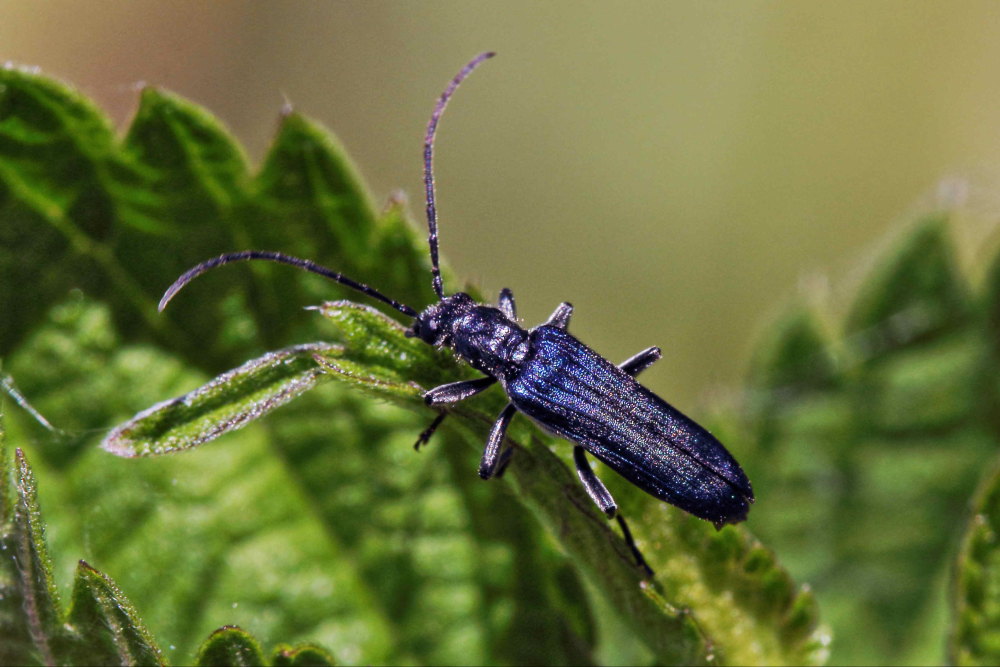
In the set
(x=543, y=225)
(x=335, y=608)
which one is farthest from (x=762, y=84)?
(x=335, y=608)

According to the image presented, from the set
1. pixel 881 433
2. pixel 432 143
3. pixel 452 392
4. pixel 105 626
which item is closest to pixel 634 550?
pixel 452 392

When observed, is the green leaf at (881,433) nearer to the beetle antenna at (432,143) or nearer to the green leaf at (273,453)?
the green leaf at (273,453)

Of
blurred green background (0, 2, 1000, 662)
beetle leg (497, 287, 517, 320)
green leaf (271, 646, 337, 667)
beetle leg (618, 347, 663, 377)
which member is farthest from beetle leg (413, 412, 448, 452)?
blurred green background (0, 2, 1000, 662)

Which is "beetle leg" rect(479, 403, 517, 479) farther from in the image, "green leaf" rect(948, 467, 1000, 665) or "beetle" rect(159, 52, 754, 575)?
"green leaf" rect(948, 467, 1000, 665)

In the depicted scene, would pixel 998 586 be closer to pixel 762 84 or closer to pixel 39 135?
pixel 39 135

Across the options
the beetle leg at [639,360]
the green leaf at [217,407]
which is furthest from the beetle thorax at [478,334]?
the green leaf at [217,407]
